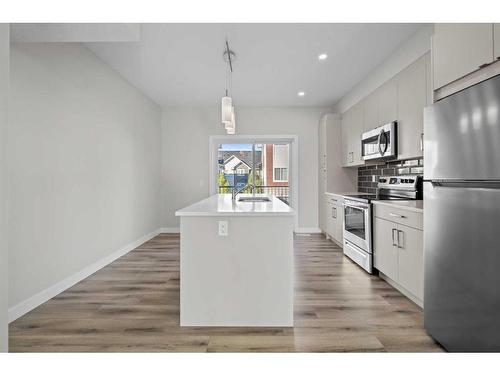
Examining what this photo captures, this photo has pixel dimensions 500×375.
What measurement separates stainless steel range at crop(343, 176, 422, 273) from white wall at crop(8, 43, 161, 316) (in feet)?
10.3

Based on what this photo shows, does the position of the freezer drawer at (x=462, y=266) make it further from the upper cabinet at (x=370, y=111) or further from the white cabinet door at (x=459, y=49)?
the upper cabinet at (x=370, y=111)

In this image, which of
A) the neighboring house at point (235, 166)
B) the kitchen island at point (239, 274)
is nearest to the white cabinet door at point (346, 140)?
the neighboring house at point (235, 166)

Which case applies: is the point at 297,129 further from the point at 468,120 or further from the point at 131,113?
the point at 468,120

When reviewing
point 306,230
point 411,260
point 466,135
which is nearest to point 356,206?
point 411,260

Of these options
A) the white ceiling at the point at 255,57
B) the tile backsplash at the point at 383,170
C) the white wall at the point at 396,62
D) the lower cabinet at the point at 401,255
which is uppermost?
the white ceiling at the point at 255,57

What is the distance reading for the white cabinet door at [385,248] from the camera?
9.14 ft

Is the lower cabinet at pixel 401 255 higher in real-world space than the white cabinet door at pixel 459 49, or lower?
lower

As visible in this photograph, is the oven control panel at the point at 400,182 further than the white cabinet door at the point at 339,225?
No

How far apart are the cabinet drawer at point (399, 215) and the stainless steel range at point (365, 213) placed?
0.16 m

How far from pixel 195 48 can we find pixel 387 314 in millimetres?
3242

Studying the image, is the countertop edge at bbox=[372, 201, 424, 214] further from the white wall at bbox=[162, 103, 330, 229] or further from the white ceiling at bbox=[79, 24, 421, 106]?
the white wall at bbox=[162, 103, 330, 229]

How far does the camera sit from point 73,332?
2.03 meters

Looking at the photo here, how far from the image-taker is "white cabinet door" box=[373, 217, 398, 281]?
110 inches
